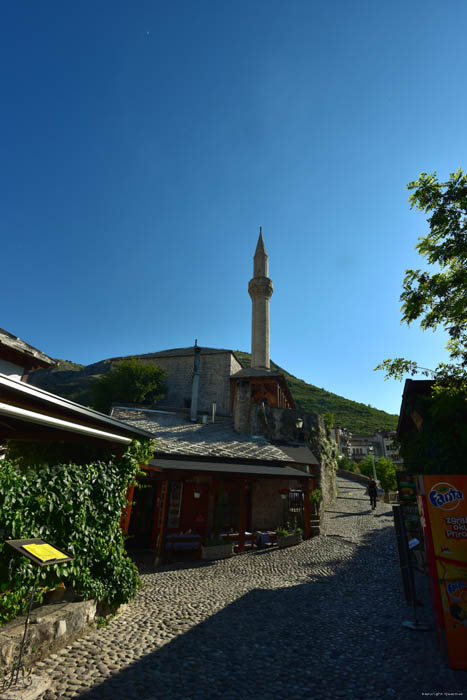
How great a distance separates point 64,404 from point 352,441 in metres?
73.8

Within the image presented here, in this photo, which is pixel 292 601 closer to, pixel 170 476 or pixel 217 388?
pixel 170 476

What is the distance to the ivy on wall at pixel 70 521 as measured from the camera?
12.0 feet

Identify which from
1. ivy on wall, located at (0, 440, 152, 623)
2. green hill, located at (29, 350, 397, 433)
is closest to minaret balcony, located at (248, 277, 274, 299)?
green hill, located at (29, 350, 397, 433)

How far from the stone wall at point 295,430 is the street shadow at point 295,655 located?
33.9 ft

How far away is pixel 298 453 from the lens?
50.1 feet

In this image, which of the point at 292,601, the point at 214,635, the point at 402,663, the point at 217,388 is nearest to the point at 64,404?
the point at 214,635

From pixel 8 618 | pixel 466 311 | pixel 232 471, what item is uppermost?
pixel 466 311

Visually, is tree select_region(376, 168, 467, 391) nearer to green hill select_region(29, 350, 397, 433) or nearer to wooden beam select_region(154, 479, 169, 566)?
wooden beam select_region(154, 479, 169, 566)

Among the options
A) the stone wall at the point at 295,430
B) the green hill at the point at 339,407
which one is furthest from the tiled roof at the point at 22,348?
the green hill at the point at 339,407

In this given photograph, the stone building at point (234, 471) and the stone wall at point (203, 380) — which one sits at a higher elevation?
the stone wall at point (203, 380)

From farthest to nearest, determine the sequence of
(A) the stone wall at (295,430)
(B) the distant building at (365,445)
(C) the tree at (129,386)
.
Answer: (B) the distant building at (365,445)
(C) the tree at (129,386)
(A) the stone wall at (295,430)

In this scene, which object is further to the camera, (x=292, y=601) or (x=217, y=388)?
(x=217, y=388)

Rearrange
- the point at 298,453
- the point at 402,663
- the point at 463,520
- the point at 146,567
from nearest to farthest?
the point at 402,663
the point at 463,520
the point at 146,567
the point at 298,453

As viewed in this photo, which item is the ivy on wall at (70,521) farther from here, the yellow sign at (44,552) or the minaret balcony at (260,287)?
the minaret balcony at (260,287)
